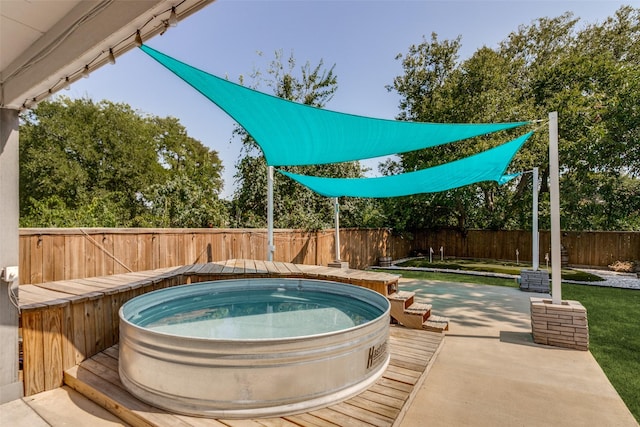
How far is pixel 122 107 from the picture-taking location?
18422 mm

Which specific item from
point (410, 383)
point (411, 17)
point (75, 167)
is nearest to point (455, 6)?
point (411, 17)

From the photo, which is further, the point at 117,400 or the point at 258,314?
the point at 258,314

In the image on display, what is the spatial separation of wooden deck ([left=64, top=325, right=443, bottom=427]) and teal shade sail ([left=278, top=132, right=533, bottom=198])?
11.5ft

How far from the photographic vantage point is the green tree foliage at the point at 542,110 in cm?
1109

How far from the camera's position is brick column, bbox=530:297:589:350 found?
384 centimetres

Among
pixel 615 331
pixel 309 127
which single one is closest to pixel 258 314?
pixel 309 127

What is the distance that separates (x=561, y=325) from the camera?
3930mm

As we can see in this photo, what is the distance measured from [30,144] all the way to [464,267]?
1919cm

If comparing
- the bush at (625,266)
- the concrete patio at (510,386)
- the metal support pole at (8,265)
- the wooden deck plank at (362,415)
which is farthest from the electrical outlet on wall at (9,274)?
the bush at (625,266)

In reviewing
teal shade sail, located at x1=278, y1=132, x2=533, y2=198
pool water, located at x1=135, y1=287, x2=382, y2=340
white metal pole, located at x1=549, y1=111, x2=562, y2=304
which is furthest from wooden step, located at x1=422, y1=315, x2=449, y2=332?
teal shade sail, located at x1=278, y1=132, x2=533, y2=198

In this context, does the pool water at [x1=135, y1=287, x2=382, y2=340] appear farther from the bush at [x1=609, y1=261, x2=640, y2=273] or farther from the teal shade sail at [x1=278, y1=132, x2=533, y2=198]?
the bush at [x1=609, y1=261, x2=640, y2=273]

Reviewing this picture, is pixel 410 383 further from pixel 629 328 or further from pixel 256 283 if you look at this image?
pixel 629 328

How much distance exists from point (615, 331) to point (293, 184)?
9171mm

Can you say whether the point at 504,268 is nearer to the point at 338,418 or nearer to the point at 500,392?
the point at 500,392
